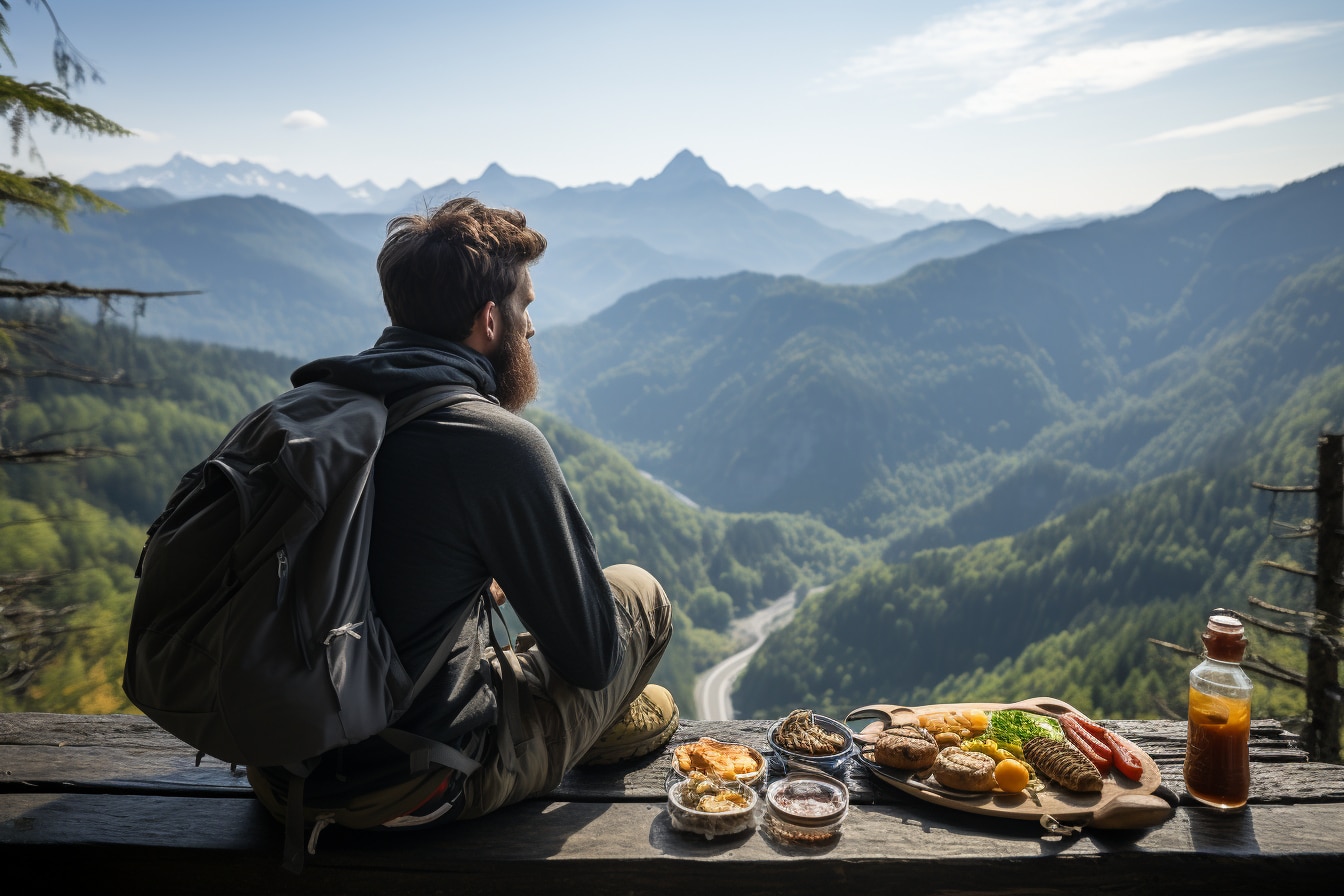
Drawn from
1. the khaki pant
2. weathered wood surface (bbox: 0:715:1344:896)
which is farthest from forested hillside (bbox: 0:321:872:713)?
the khaki pant

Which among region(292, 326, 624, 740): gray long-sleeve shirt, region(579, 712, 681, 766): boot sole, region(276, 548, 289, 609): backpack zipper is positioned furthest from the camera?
region(579, 712, 681, 766): boot sole

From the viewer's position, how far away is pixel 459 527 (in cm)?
260

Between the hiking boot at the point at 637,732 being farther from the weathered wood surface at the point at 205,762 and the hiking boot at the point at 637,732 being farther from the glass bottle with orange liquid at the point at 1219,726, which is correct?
the glass bottle with orange liquid at the point at 1219,726

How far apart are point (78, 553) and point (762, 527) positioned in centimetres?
9962

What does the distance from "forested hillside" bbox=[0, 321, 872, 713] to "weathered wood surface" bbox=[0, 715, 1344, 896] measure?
5408 mm

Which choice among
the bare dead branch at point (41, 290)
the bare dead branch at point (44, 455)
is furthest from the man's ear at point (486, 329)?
the bare dead branch at point (44, 455)

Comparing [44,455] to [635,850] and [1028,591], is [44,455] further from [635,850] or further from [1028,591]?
[1028,591]

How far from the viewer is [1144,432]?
533ft

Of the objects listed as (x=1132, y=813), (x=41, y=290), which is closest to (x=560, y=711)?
(x=1132, y=813)

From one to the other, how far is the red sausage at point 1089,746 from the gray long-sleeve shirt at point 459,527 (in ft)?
6.98

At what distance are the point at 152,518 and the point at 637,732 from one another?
84935mm

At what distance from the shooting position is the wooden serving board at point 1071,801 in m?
3.08

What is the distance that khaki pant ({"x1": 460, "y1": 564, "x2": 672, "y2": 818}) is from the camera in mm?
3082

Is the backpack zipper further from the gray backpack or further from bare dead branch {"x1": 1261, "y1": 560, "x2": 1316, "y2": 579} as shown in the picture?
bare dead branch {"x1": 1261, "y1": 560, "x2": 1316, "y2": 579}
